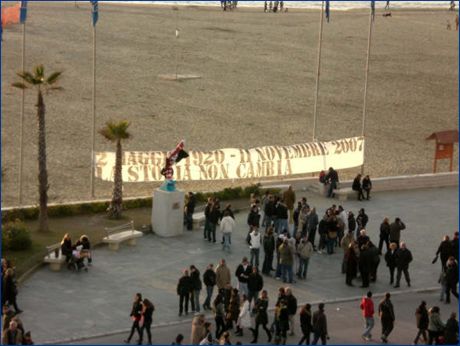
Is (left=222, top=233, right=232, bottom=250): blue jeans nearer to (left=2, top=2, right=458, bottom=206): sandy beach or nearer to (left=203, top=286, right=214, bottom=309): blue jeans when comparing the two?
(left=203, top=286, right=214, bottom=309): blue jeans

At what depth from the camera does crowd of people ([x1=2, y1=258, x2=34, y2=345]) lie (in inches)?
804

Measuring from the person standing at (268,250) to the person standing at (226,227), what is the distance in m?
1.90

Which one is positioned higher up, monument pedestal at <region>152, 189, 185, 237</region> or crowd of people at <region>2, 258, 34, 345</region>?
monument pedestal at <region>152, 189, 185, 237</region>

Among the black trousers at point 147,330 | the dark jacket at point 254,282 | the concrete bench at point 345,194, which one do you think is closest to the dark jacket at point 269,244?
the dark jacket at point 254,282

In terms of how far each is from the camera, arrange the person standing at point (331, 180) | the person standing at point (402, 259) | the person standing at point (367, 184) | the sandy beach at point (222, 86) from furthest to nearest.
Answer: the sandy beach at point (222, 86) → the person standing at point (331, 180) → the person standing at point (367, 184) → the person standing at point (402, 259)

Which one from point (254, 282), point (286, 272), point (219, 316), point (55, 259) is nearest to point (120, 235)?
point (55, 259)

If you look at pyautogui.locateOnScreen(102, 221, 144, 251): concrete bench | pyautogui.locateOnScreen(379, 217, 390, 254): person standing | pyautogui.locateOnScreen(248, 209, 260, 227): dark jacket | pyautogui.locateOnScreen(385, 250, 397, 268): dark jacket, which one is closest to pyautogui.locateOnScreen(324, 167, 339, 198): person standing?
pyautogui.locateOnScreen(248, 209, 260, 227): dark jacket

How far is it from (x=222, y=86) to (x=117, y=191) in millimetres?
27466

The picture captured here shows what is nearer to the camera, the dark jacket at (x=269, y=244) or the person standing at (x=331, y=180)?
the dark jacket at (x=269, y=244)

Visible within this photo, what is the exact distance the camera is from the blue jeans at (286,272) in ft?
88.5

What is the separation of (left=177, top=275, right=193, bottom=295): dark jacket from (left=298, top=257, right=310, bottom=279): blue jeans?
3.75m

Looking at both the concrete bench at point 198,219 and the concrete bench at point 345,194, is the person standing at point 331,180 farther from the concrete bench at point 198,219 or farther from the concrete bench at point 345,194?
the concrete bench at point 198,219

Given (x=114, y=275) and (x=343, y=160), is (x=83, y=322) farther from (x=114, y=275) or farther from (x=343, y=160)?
(x=343, y=160)

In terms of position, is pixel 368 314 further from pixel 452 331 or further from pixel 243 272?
pixel 243 272
